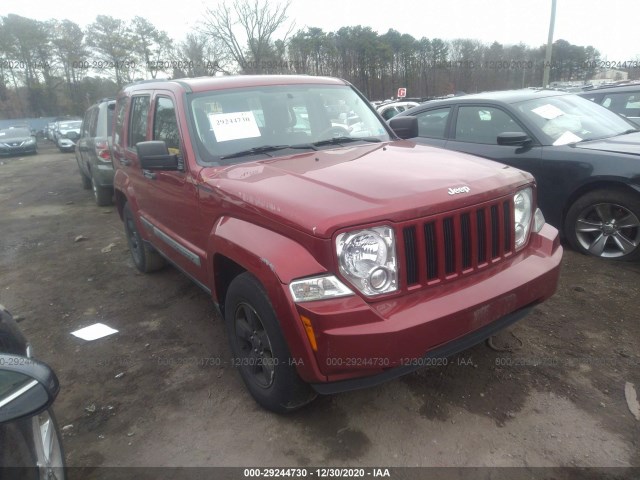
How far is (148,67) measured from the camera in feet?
107

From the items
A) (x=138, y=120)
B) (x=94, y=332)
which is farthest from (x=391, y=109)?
(x=94, y=332)

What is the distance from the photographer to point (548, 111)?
5160 millimetres

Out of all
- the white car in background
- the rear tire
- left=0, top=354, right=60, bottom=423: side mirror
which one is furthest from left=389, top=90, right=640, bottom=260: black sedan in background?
the white car in background

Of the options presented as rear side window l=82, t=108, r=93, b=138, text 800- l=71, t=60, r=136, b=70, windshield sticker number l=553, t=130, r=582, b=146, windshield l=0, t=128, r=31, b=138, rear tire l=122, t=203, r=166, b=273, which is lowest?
rear tire l=122, t=203, r=166, b=273

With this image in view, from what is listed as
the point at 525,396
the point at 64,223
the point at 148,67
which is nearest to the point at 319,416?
the point at 525,396

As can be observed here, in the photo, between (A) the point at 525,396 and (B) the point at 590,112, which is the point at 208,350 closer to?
(A) the point at 525,396

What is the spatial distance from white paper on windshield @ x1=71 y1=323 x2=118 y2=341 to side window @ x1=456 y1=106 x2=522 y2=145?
4.41 metres

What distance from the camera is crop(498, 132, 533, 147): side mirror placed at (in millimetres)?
4816

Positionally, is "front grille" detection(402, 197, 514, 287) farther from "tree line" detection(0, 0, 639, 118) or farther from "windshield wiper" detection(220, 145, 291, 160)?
"tree line" detection(0, 0, 639, 118)

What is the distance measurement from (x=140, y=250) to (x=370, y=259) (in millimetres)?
3724

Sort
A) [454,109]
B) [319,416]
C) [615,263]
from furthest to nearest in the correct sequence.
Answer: [454,109]
[615,263]
[319,416]

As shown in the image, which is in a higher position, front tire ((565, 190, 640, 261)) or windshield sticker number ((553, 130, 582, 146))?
windshield sticker number ((553, 130, 582, 146))

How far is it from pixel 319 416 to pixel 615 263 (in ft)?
11.3

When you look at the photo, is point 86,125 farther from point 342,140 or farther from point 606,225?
point 606,225
